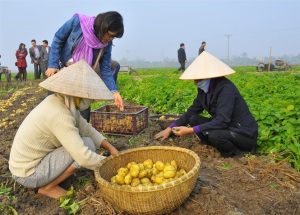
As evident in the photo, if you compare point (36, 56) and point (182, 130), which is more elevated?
point (36, 56)

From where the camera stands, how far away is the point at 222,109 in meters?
3.63

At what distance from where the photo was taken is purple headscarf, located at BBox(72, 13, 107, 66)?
3527 millimetres

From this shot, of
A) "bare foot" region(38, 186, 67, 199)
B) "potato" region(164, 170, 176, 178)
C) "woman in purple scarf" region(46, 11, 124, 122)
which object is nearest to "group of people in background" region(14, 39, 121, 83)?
"woman in purple scarf" region(46, 11, 124, 122)

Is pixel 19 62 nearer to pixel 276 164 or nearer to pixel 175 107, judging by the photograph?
pixel 175 107

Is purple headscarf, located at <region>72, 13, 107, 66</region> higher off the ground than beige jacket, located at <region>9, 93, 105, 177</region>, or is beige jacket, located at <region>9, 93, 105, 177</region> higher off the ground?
purple headscarf, located at <region>72, 13, 107, 66</region>

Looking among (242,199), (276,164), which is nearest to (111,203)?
(242,199)

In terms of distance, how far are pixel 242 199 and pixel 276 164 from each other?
85 cm

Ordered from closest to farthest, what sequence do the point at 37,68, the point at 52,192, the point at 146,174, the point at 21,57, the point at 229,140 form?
the point at 146,174 → the point at 52,192 → the point at 229,140 → the point at 21,57 → the point at 37,68

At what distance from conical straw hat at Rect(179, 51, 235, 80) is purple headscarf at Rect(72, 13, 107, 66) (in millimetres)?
1064

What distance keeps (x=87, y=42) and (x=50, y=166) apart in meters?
1.47

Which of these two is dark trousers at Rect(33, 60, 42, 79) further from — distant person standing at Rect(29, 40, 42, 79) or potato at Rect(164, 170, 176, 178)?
potato at Rect(164, 170, 176, 178)

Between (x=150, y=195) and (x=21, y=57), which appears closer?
(x=150, y=195)

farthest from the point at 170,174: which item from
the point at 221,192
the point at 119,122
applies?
the point at 119,122

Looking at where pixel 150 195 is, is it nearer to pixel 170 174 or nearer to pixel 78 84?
pixel 170 174
